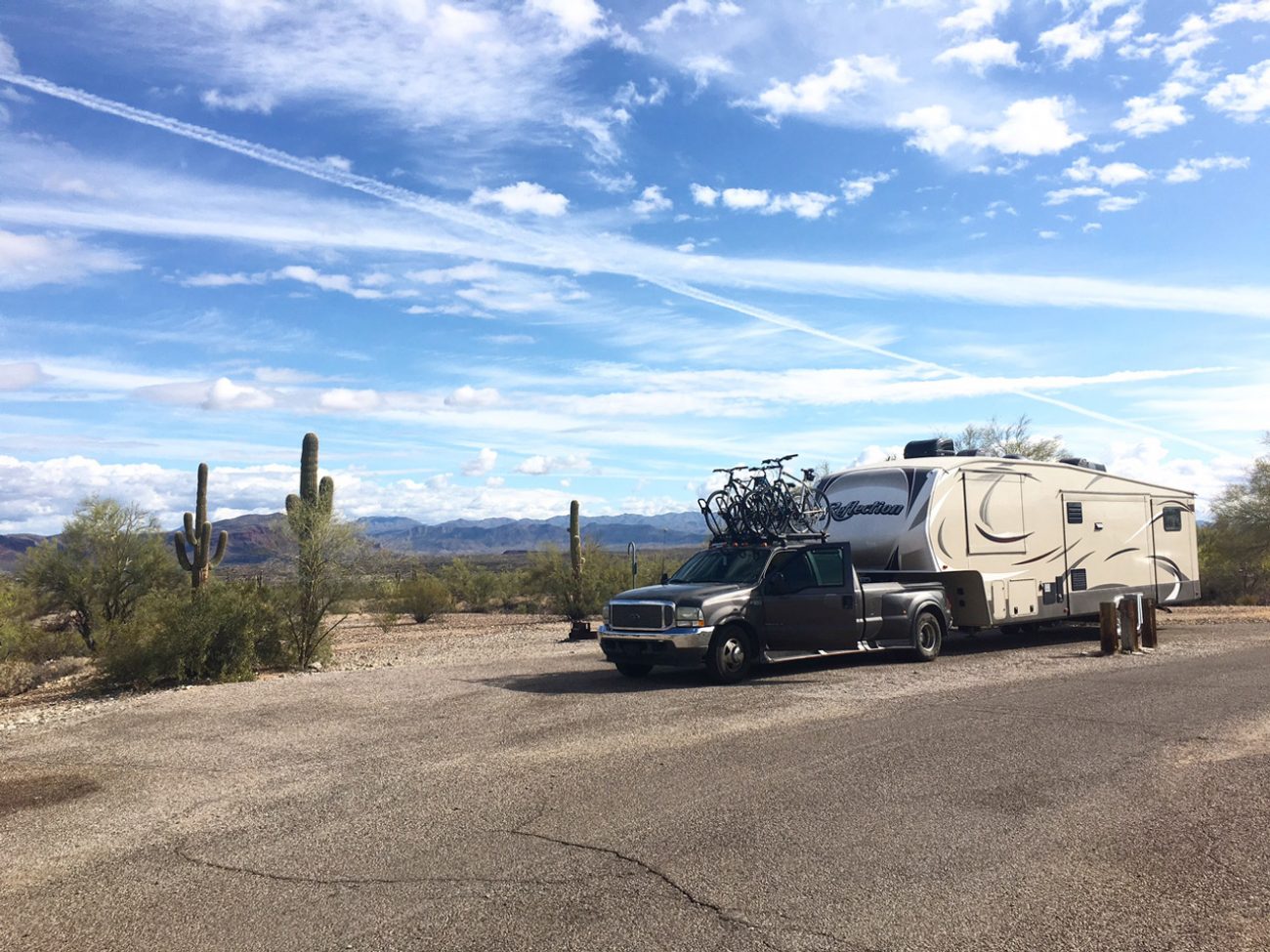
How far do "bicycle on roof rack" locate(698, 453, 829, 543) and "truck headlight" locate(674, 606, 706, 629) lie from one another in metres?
2.16

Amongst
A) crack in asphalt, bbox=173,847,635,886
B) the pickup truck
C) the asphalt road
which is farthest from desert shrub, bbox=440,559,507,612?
crack in asphalt, bbox=173,847,635,886

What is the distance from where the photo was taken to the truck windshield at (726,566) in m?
14.7

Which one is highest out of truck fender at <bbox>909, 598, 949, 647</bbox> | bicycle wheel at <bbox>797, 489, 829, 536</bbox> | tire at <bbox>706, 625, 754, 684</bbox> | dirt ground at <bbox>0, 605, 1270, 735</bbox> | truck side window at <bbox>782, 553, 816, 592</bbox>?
bicycle wheel at <bbox>797, 489, 829, 536</bbox>

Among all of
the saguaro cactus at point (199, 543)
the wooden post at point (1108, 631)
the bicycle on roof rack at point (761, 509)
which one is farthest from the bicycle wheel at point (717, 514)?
the saguaro cactus at point (199, 543)

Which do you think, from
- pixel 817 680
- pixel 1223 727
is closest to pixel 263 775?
pixel 817 680

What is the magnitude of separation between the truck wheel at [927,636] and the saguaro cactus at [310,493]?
10.4 metres

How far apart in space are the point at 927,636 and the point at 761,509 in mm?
3526

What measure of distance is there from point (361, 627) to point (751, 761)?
24.6 metres

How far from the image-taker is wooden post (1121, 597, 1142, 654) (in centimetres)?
1723

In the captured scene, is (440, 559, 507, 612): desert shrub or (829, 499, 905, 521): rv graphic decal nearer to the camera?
(829, 499, 905, 521): rv graphic decal

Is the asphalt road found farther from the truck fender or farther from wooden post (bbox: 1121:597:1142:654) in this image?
wooden post (bbox: 1121:597:1142:654)

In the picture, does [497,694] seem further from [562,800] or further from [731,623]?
[562,800]

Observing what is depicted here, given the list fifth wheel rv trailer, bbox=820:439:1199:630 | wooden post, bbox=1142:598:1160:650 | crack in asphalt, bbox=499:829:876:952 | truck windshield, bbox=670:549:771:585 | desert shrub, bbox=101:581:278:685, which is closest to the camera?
crack in asphalt, bbox=499:829:876:952

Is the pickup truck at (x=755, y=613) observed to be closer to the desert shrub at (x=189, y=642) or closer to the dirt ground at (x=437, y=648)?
the dirt ground at (x=437, y=648)
